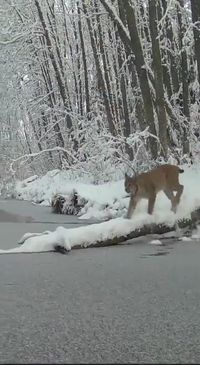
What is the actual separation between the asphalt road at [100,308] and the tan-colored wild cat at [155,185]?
2.82 m

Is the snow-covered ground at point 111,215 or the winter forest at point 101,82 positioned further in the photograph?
the winter forest at point 101,82

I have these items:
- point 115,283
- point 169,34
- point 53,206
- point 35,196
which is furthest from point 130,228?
point 35,196

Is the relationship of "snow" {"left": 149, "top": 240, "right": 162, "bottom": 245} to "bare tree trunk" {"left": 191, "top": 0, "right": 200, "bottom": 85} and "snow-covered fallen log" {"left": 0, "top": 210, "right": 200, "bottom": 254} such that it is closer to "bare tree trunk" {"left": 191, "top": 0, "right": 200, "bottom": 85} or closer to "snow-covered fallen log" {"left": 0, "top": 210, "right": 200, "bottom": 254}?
"snow-covered fallen log" {"left": 0, "top": 210, "right": 200, "bottom": 254}

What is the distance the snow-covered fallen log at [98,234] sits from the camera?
750 centimetres

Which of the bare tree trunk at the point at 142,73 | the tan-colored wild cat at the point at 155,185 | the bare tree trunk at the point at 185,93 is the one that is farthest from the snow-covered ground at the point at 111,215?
the bare tree trunk at the point at 185,93

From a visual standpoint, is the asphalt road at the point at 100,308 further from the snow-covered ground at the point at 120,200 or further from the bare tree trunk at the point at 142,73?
the bare tree trunk at the point at 142,73

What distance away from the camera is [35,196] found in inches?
1009

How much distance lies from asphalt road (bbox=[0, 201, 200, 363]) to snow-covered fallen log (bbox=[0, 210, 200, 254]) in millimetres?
302

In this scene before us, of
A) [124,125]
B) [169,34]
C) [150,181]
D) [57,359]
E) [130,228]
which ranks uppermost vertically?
[169,34]

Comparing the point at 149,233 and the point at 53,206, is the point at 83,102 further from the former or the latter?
the point at 149,233

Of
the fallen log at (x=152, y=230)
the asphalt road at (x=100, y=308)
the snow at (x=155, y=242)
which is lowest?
the asphalt road at (x=100, y=308)

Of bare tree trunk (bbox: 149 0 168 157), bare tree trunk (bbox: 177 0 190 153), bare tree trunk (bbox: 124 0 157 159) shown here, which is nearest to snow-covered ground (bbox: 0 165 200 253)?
bare tree trunk (bbox: 149 0 168 157)

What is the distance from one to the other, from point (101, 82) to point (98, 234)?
13215 millimetres

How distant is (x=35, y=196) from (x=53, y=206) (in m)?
8.91
